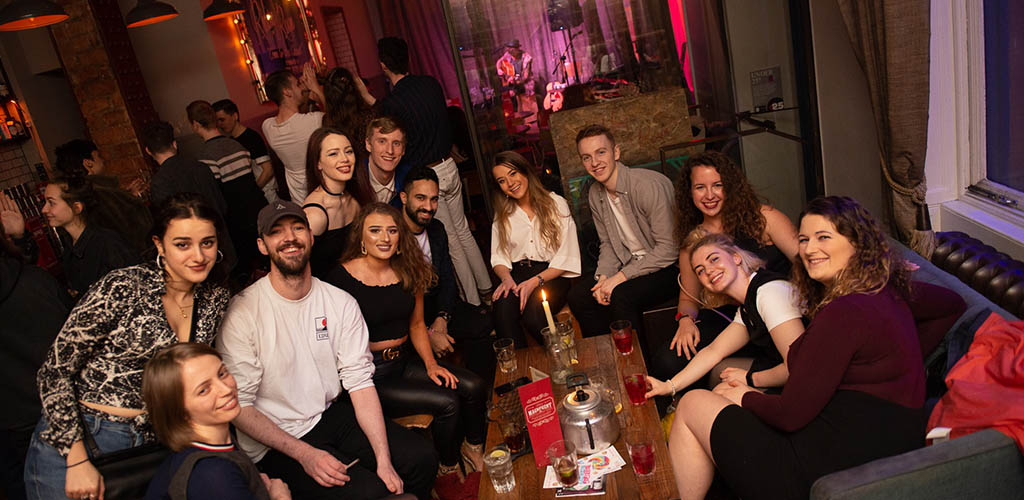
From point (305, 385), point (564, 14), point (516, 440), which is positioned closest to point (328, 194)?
point (305, 385)

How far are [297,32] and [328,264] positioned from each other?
14.6 ft

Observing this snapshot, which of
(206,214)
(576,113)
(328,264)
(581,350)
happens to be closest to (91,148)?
(328,264)

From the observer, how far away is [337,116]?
410cm

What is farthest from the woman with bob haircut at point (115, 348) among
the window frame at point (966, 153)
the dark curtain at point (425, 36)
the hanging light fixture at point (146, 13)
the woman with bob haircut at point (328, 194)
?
the dark curtain at point (425, 36)

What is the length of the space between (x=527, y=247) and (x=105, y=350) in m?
2.19

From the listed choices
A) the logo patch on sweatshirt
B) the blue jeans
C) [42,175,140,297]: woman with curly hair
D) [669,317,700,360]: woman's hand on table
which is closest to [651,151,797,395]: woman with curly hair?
[669,317,700,360]: woman's hand on table

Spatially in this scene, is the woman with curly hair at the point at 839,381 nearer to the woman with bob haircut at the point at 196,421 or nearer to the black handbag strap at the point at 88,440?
the woman with bob haircut at the point at 196,421

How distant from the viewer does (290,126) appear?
436 cm

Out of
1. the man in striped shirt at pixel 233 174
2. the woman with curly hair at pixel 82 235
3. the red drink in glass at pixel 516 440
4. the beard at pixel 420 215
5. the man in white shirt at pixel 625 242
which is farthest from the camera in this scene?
the man in striped shirt at pixel 233 174

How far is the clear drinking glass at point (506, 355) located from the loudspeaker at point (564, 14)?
257 centimetres

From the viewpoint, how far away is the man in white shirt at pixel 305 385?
2.53m

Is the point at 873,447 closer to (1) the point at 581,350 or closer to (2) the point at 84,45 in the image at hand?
(1) the point at 581,350

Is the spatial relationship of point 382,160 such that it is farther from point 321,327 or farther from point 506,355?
point 506,355

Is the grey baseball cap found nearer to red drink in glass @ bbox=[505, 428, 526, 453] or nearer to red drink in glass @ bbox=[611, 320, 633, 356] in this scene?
red drink in glass @ bbox=[505, 428, 526, 453]
